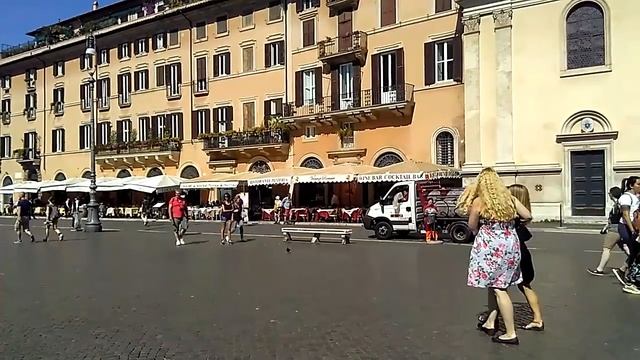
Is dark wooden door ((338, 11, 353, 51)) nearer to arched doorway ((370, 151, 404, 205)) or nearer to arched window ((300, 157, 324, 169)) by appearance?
arched doorway ((370, 151, 404, 205))

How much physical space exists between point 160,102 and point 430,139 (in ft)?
67.5

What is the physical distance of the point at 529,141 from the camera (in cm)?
2844

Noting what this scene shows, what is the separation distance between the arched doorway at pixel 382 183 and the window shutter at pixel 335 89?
3.70 m

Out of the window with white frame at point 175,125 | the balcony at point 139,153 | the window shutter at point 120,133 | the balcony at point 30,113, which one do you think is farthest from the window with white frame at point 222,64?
the balcony at point 30,113

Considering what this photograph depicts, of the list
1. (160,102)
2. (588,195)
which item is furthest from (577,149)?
(160,102)

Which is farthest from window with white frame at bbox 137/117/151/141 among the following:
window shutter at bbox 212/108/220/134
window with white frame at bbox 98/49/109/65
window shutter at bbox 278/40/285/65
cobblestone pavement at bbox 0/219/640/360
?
cobblestone pavement at bbox 0/219/640/360

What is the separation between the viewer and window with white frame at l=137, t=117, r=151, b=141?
45.7 metres

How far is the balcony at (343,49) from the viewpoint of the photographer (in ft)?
113

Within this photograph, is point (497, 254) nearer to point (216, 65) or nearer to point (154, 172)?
point (216, 65)

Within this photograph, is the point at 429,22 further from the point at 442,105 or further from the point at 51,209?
the point at 51,209

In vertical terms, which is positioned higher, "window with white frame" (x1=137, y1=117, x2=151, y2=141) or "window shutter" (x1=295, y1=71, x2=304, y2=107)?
"window shutter" (x1=295, y1=71, x2=304, y2=107)

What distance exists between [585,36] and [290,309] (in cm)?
2292

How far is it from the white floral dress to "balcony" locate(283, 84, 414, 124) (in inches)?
1029

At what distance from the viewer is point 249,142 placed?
39.0m
